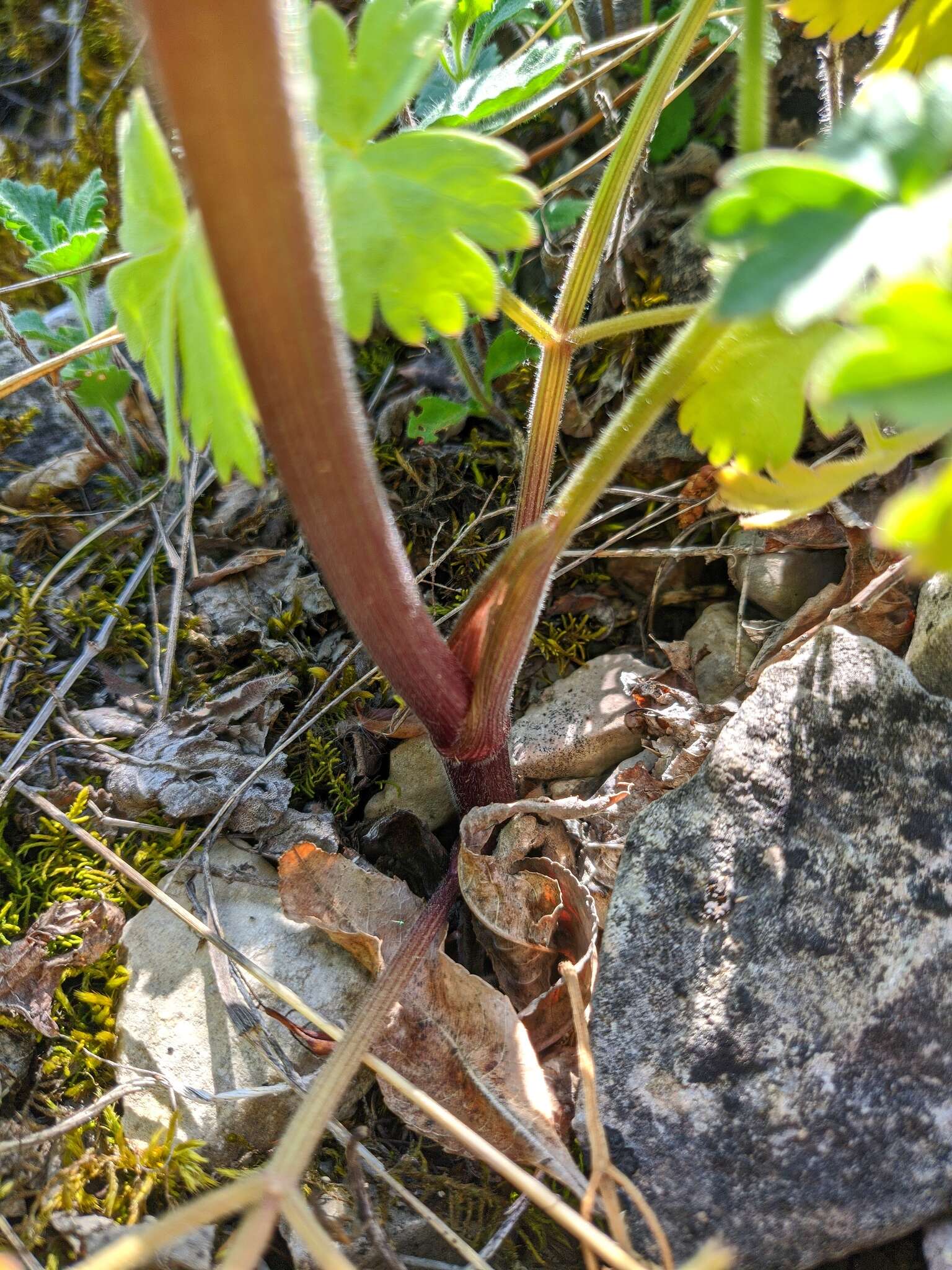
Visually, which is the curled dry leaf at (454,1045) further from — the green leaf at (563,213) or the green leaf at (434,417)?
the green leaf at (563,213)

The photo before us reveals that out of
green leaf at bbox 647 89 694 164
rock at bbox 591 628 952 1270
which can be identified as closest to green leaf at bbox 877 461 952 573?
rock at bbox 591 628 952 1270

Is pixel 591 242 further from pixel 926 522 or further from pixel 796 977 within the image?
pixel 796 977

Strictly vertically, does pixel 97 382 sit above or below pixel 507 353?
above

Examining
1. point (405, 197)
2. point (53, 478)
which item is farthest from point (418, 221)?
point (53, 478)

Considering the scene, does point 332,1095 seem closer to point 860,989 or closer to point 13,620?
point 860,989

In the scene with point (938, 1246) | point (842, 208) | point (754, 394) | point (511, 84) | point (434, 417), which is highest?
point (511, 84)

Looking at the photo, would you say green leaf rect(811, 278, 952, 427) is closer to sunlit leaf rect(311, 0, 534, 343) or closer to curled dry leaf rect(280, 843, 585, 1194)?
sunlit leaf rect(311, 0, 534, 343)
